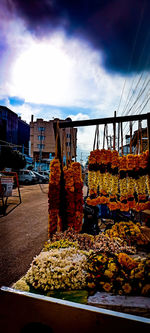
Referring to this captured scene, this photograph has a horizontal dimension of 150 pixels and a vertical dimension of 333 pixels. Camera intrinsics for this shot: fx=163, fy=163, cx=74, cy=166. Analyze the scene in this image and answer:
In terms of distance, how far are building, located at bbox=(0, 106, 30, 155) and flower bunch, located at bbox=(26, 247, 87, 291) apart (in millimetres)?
25938

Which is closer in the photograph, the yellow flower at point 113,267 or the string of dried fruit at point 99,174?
the yellow flower at point 113,267

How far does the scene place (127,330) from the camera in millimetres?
1304

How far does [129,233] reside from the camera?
348 cm

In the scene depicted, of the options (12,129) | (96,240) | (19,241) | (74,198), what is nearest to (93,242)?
(96,240)

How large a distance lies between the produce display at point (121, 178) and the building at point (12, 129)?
995 inches

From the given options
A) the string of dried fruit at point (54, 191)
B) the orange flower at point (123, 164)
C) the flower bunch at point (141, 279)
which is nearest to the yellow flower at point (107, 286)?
the flower bunch at point (141, 279)

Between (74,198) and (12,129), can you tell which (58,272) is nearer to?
(74,198)

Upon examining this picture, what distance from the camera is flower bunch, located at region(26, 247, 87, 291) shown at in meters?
2.16

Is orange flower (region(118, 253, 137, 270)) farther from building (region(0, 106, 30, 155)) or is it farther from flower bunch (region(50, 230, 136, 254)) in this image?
building (region(0, 106, 30, 155))

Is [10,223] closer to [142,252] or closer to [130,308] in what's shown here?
[142,252]

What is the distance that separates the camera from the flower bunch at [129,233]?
3266mm

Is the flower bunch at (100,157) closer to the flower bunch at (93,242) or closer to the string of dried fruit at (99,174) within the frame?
the string of dried fruit at (99,174)

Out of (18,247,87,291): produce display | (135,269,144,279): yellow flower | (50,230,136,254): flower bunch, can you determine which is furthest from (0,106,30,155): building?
(135,269,144,279): yellow flower

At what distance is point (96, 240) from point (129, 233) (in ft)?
2.44
